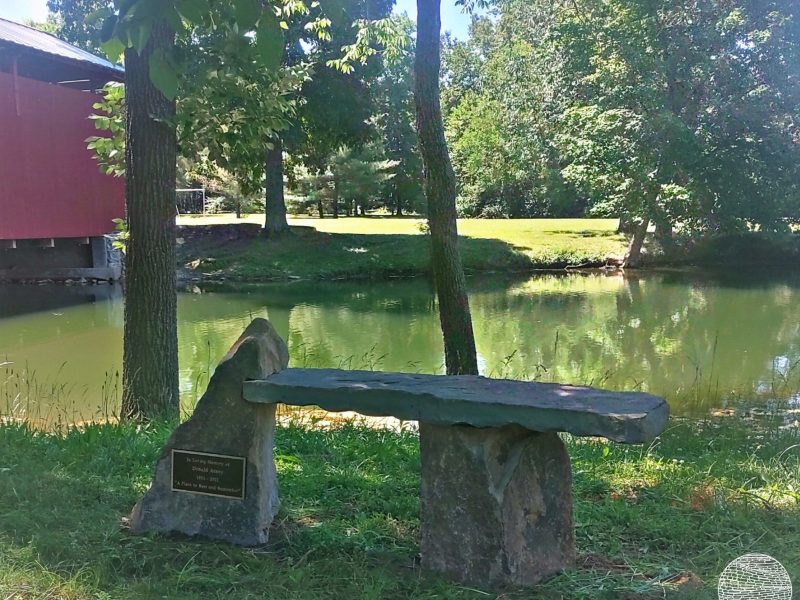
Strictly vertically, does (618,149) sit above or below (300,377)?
above

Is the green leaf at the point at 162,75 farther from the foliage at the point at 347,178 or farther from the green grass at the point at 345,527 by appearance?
the foliage at the point at 347,178

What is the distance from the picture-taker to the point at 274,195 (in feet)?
80.5

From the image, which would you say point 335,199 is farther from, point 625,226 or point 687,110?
point 687,110

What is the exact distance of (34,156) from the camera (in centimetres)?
1589

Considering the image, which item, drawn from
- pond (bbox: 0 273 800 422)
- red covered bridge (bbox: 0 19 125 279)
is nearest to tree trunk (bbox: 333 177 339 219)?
pond (bbox: 0 273 800 422)

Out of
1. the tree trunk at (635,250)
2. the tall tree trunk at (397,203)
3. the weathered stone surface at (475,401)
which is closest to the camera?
the weathered stone surface at (475,401)

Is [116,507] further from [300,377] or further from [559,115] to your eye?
[559,115]

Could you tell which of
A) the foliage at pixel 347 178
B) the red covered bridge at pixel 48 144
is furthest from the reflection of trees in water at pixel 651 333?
the foliage at pixel 347 178

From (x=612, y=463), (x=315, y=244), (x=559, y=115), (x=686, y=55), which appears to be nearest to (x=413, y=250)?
(x=315, y=244)

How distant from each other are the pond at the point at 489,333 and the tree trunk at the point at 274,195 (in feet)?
12.5

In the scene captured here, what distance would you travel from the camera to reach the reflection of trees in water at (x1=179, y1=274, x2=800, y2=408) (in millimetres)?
9978

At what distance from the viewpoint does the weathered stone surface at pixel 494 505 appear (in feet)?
9.17

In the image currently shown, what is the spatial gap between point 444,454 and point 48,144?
1572 cm

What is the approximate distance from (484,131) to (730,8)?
15020 millimetres
